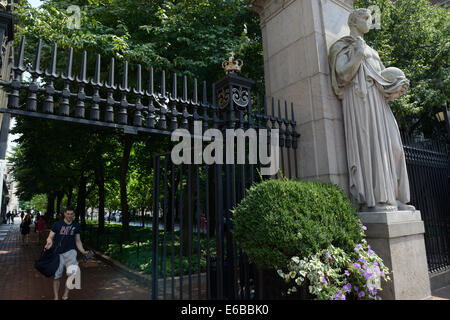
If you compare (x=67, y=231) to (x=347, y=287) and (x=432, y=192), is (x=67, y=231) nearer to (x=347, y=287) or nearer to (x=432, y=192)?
(x=347, y=287)

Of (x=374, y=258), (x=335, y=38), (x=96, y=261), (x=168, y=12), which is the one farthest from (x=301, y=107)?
(x=96, y=261)

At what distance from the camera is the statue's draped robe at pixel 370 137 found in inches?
189

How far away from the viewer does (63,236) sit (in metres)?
6.41

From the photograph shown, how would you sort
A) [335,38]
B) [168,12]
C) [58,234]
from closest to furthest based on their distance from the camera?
[335,38] → [58,234] → [168,12]

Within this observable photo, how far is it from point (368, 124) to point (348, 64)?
110cm

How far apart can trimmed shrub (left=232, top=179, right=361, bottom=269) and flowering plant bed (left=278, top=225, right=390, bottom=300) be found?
11cm

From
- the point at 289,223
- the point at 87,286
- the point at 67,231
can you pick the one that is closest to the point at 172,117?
the point at 289,223

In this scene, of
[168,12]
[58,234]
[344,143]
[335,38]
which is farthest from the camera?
[168,12]

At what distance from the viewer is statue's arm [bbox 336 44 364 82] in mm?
4969

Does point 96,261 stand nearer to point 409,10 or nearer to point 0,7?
point 0,7

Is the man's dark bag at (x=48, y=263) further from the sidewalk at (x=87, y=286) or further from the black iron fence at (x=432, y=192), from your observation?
the black iron fence at (x=432, y=192)

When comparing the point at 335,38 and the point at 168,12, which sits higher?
the point at 168,12
